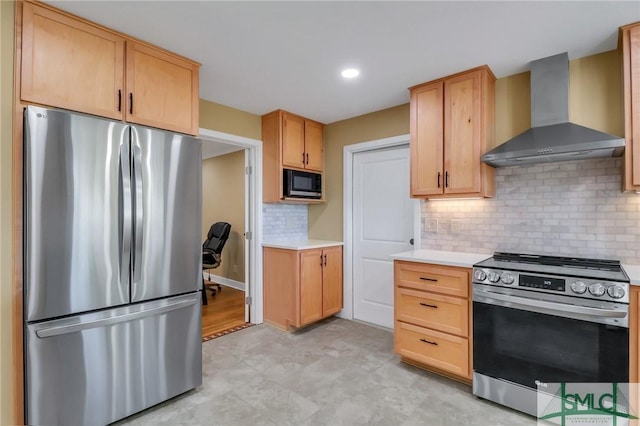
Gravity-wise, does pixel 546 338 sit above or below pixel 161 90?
below

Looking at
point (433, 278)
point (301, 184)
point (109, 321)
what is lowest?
point (109, 321)

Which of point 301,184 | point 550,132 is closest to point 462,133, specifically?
point 550,132

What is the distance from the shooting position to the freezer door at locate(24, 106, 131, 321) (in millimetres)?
1608

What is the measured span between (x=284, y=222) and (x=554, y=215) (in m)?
2.74

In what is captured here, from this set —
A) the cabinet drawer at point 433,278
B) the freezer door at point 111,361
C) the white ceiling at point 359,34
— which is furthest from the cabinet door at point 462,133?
the freezer door at point 111,361

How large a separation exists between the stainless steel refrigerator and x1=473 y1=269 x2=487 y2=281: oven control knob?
77.2 inches

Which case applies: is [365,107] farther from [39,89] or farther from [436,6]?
[39,89]

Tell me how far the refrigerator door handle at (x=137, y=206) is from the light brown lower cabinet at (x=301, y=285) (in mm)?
1615

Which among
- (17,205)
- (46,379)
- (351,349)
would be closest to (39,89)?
(17,205)

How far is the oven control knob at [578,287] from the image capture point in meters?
1.80

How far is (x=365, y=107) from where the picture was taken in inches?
134

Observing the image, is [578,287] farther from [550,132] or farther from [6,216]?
[6,216]

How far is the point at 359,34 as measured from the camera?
2010 mm

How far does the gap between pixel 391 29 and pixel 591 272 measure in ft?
6.22
